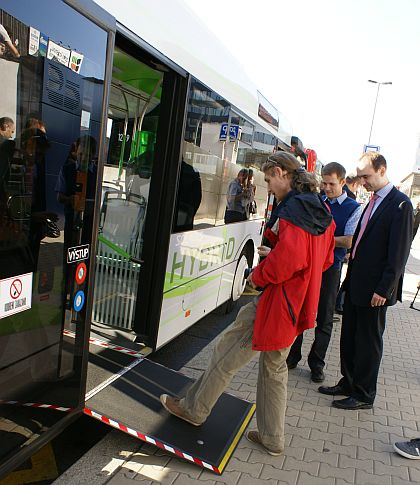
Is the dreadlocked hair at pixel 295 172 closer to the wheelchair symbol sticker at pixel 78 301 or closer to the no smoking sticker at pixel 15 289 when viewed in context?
the wheelchair symbol sticker at pixel 78 301

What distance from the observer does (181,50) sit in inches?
158

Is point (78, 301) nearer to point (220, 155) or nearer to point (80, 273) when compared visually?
point (80, 273)

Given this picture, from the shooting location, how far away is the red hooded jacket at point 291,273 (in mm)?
2996

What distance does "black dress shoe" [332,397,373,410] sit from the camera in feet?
13.8

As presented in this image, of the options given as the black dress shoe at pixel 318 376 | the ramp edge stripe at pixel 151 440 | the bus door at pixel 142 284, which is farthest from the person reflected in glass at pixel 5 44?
the black dress shoe at pixel 318 376

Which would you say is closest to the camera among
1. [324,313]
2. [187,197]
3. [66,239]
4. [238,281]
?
[66,239]

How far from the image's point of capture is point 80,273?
2.95 m

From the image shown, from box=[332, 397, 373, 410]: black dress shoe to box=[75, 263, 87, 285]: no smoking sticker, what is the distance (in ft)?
8.24

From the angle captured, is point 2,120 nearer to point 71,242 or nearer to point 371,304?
point 71,242

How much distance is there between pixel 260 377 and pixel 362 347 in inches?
43.3

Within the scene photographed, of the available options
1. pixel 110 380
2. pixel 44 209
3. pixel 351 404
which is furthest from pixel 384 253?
pixel 44 209

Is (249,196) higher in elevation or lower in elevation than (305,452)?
higher

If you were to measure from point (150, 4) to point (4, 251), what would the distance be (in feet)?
7.14

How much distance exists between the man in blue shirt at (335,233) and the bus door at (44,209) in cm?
246
